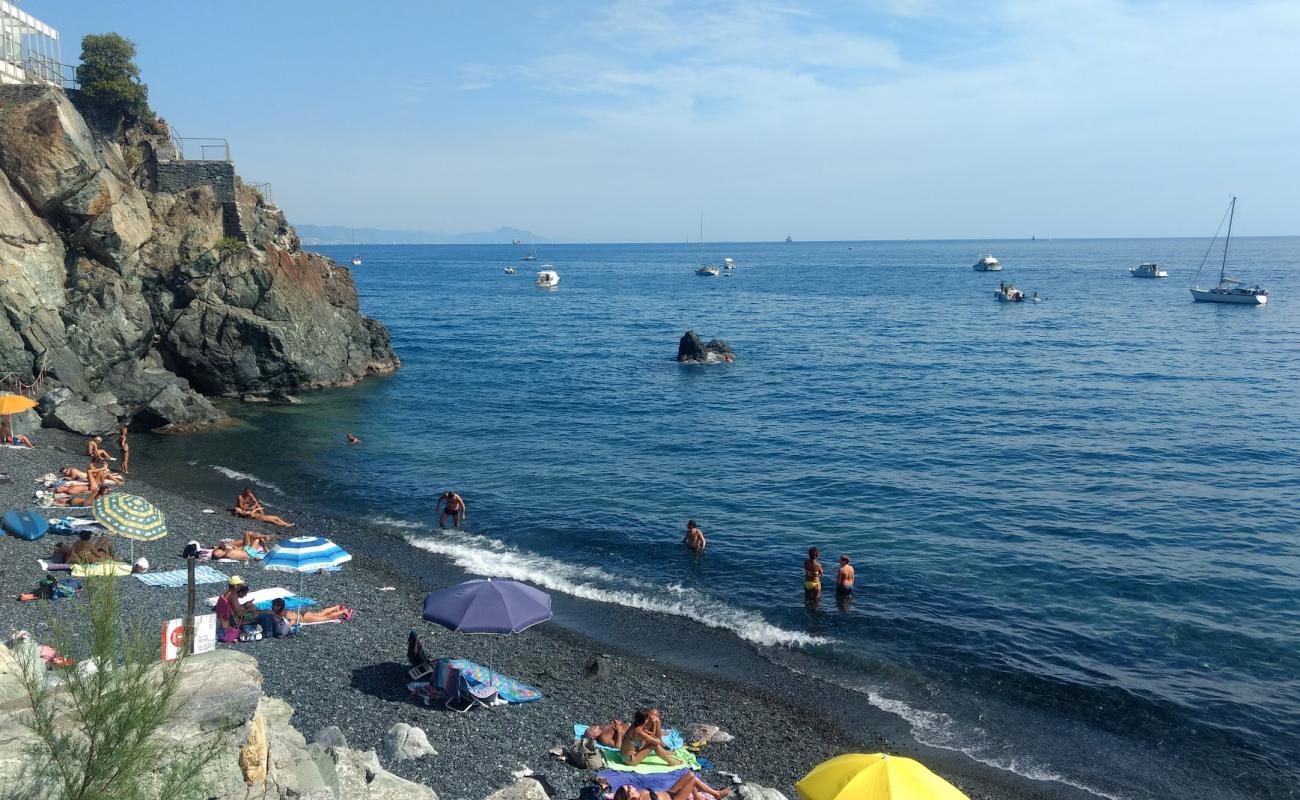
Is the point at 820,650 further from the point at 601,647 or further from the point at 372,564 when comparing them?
the point at 372,564

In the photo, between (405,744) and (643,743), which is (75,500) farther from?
(643,743)

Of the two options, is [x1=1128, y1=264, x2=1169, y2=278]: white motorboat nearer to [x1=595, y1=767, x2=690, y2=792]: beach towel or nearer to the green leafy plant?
[x1=595, y1=767, x2=690, y2=792]: beach towel

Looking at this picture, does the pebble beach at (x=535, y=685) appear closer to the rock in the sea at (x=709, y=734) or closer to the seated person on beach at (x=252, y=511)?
the rock in the sea at (x=709, y=734)

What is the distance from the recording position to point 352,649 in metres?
16.9

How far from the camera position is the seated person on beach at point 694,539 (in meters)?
24.2

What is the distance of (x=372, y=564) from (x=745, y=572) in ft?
32.0

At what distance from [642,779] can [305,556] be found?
1014 cm

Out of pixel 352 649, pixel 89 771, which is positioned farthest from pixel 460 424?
pixel 89 771

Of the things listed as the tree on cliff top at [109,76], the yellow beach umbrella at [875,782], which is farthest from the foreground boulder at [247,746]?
the tree on cliff top at [109,76]

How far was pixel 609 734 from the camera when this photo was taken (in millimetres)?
13891

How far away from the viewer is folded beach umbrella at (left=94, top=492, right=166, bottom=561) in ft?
60.2

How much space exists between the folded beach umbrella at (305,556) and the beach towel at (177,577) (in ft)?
4.13

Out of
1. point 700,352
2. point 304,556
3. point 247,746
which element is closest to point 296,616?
point 304,556

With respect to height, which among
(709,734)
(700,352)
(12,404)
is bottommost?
(709,734)
